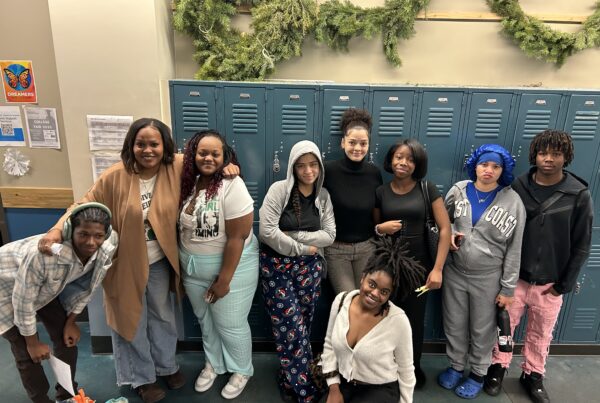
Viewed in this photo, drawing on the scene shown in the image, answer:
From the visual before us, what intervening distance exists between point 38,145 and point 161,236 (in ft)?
5.18

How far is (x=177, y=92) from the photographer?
7.70 feet

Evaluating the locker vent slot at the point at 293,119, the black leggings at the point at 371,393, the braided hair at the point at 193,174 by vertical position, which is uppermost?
the locker vent slot at the point at 293,119

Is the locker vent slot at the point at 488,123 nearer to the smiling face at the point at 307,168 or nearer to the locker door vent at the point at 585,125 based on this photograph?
the locker door vent at the point at 585,125

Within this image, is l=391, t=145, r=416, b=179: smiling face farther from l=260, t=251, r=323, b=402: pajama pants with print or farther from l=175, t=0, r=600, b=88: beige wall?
l=175, t=0, r=600, b=88: beige wall

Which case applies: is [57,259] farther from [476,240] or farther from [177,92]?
[476,240]

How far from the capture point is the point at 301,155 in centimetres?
203

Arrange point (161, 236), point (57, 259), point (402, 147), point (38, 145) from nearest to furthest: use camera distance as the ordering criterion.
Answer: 1. point (57, 259)
2. point (161, 236)
3. point (402, 147)
4. point (38, 145)

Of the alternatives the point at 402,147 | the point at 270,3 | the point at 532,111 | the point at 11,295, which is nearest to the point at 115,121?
the point at 11,295

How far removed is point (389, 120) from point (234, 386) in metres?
1.95

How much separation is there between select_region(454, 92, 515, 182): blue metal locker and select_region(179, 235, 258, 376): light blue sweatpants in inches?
61.5

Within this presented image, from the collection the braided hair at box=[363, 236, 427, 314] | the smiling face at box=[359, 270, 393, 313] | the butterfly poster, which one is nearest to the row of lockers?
the braided hair at box=[363, 236, 427, 314]

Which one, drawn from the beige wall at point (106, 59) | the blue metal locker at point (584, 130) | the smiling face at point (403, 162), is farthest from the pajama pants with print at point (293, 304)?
the blue metal locker at point (584, 130)

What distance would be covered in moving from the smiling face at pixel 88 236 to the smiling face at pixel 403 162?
62.2 inches

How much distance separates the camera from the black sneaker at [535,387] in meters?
2.38
